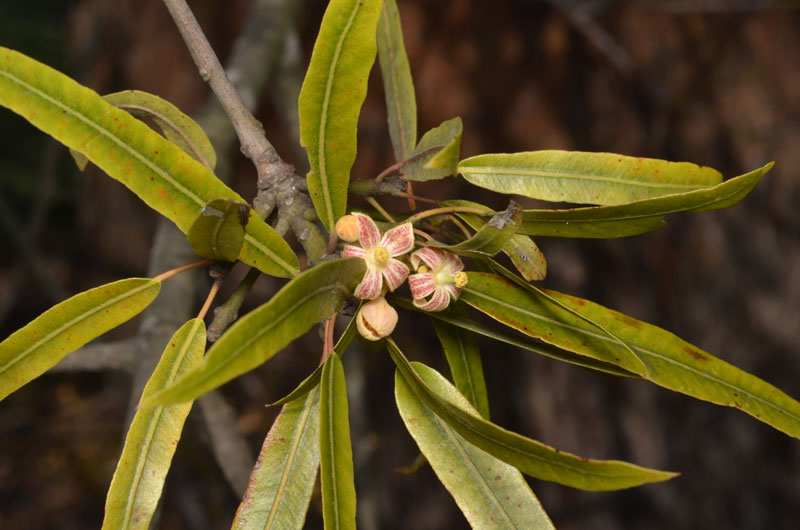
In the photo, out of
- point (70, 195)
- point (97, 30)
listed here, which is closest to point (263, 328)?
point (97, 30)

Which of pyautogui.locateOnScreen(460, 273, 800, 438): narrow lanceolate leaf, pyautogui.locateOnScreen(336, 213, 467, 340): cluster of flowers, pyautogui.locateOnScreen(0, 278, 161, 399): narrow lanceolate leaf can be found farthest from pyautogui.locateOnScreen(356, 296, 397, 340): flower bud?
pyautogui.locateOnScreen(0, 278, 161, 399): narrow lanceolate leaf

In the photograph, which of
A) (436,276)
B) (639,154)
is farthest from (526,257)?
(639,154)

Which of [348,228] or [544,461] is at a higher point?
[348,228]

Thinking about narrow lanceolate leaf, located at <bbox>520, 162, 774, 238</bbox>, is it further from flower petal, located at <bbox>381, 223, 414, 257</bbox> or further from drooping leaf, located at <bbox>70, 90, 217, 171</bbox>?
drooping leaf, located at <bbox>70, 90, 217, 171</bbox>

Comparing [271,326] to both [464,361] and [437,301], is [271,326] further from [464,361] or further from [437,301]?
[464,361]

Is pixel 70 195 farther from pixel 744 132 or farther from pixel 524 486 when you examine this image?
pixel 524 486

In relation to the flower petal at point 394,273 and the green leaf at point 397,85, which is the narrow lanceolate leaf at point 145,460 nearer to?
the flower petal at point 394,273
